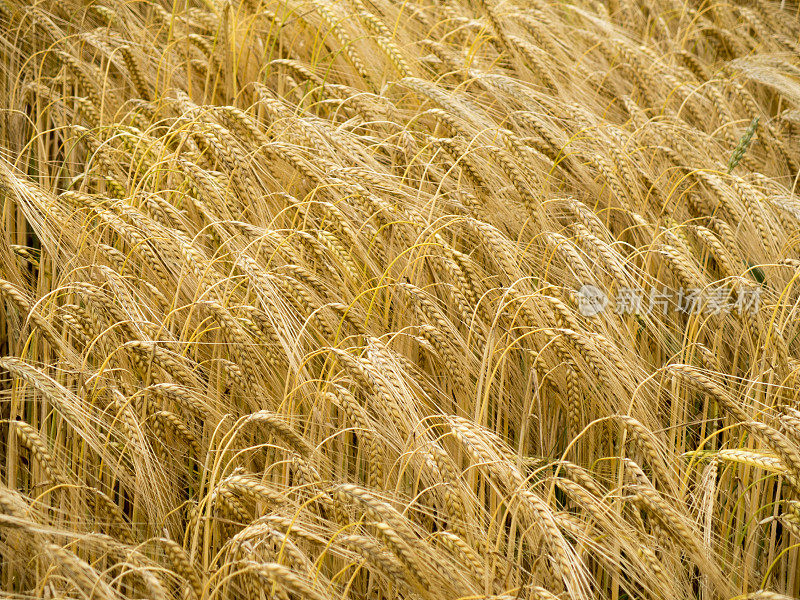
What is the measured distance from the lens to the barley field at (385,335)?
1608 mm

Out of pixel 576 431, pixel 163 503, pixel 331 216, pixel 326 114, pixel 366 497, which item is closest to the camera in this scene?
pixel 366 497

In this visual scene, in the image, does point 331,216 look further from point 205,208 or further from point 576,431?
Result: point 576,431

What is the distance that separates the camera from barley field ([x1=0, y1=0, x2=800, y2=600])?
1.61m

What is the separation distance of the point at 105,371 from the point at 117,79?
2.16 meters

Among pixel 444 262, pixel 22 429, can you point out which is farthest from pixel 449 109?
pixel 22 429

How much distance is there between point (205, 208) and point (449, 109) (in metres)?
1.12

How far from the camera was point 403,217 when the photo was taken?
2373 mm

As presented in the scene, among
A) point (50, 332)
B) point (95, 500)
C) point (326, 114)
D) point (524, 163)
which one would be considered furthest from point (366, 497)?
point (326, 114)

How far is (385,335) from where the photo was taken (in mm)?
1956

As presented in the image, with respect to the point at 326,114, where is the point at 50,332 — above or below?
below

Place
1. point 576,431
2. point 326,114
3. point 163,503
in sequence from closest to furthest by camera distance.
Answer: point 163,503 < point 576,431 < point 326,114

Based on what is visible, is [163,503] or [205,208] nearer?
[163,503]

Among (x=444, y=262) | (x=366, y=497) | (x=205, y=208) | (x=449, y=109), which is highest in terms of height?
(x=449, y=109)

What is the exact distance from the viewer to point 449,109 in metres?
2.79
